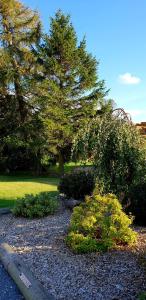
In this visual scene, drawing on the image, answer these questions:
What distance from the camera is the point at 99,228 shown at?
6.15 metres

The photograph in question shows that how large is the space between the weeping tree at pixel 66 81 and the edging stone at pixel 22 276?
14566 mm

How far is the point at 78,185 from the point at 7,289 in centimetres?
549

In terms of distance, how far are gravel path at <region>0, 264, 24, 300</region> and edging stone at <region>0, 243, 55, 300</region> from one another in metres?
0.06

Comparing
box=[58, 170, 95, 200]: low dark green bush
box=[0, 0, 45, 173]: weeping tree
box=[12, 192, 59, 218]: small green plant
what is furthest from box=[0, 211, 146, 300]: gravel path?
box=[0, 0, 45, 173]: weeping tree

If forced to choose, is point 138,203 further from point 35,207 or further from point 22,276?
point 22,276

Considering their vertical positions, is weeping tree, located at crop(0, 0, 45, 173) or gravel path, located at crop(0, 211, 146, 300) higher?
weeping tree, located at crop(0, 0, 45, 173)

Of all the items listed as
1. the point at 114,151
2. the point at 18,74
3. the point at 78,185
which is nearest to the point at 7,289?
the point at 114,151

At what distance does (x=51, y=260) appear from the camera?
5441 mm

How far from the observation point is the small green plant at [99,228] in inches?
→ 226

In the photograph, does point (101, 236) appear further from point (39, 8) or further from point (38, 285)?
point (39, 8)

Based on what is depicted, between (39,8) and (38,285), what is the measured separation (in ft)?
71.4

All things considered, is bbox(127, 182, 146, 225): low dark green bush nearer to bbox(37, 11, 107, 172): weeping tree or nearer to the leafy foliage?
the leafy foliage

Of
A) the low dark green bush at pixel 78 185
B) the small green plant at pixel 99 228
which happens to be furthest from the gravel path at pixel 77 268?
the low dark green bush at pixel 78 185

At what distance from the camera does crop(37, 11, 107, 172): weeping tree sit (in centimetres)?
2030
